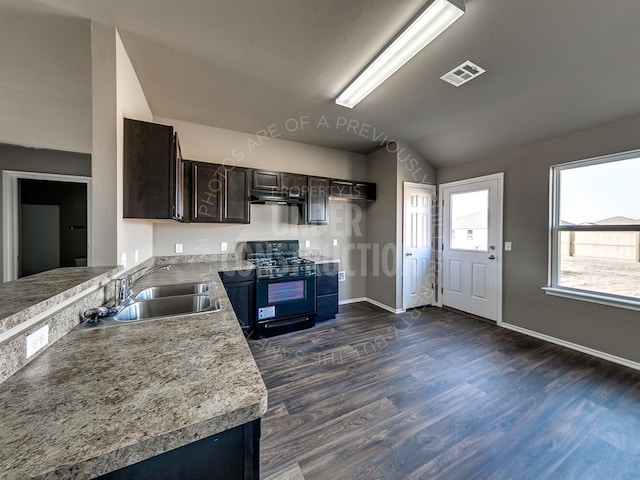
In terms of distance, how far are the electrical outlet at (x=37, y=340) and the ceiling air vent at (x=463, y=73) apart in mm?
3084

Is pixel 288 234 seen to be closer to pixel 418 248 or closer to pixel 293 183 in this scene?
pixel 293 183

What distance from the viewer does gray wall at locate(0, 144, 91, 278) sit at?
2865 mm

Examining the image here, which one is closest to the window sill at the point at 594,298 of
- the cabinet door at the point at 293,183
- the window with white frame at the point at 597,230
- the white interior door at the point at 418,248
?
the window with white frame at the point at 597,230

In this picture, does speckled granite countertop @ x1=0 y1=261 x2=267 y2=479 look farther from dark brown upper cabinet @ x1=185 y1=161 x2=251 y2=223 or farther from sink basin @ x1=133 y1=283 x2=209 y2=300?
dark brown upper cabinet @ x1=185 y1=161 x2=251 y2=223

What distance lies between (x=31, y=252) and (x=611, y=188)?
279 inches

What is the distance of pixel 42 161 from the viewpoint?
3.02 meters

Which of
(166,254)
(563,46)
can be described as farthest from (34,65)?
(563,46)

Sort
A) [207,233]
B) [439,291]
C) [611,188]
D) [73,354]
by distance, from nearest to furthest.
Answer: [73,354] < [611,188] < [207,233] < [439,291]

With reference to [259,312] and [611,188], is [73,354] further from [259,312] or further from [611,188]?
[611,188]

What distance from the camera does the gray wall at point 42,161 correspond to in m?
2.87

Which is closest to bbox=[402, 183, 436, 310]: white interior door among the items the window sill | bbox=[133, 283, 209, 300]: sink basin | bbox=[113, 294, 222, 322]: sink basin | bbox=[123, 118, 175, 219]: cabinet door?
the window sill

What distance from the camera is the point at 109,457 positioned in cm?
50

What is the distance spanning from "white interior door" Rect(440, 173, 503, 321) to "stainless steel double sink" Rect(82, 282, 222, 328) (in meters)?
3.68

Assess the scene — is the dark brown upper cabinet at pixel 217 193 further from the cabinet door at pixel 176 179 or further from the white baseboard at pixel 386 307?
the white baseboard at pixel 386 307
